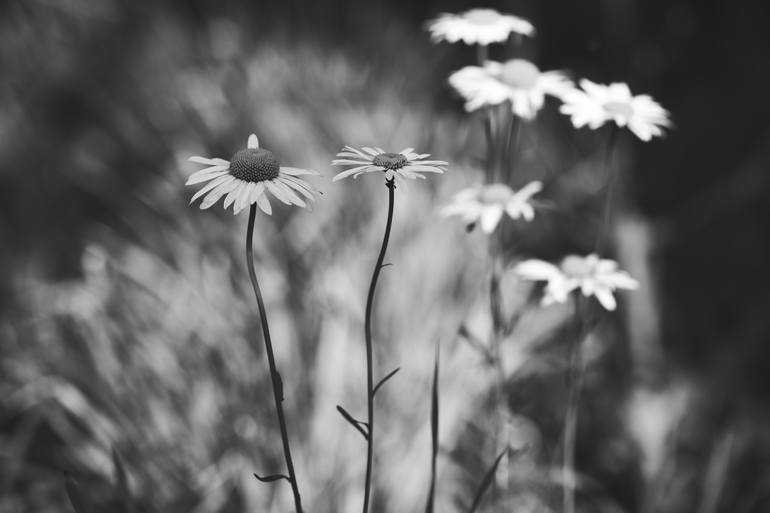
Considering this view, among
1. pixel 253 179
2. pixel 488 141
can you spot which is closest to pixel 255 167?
pixel 253 179

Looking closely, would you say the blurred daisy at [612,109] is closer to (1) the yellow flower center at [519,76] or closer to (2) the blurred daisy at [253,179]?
(1) the yellow flower center at [519,76]

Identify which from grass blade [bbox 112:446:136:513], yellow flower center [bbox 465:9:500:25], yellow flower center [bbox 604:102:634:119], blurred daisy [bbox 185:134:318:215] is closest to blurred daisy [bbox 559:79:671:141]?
yellow flower center [bbox 604:102:634:119]

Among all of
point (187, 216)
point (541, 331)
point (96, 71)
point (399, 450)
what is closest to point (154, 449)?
point (399, 450)

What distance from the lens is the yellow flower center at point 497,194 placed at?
25.5 inches

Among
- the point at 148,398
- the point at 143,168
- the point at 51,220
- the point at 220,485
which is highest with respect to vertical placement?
the point at 143,168

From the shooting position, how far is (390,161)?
1.46 ft

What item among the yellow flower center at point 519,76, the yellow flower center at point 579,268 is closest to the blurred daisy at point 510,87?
the yellow flower center at point 519,76

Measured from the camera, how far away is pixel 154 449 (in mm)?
922

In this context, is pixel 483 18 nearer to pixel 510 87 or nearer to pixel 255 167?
pixel 510 87

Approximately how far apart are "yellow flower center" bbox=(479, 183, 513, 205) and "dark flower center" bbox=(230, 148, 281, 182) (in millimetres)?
252

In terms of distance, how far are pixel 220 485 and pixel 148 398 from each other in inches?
7.0

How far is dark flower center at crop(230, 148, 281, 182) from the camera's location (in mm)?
450

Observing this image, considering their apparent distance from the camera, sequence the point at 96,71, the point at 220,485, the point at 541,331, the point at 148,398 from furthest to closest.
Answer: the point at 96,71 → the point at 541,331 → the point at 148,398 → the point at 220,485

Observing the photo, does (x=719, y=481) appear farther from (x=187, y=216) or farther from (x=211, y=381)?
(x=187, y=216)
